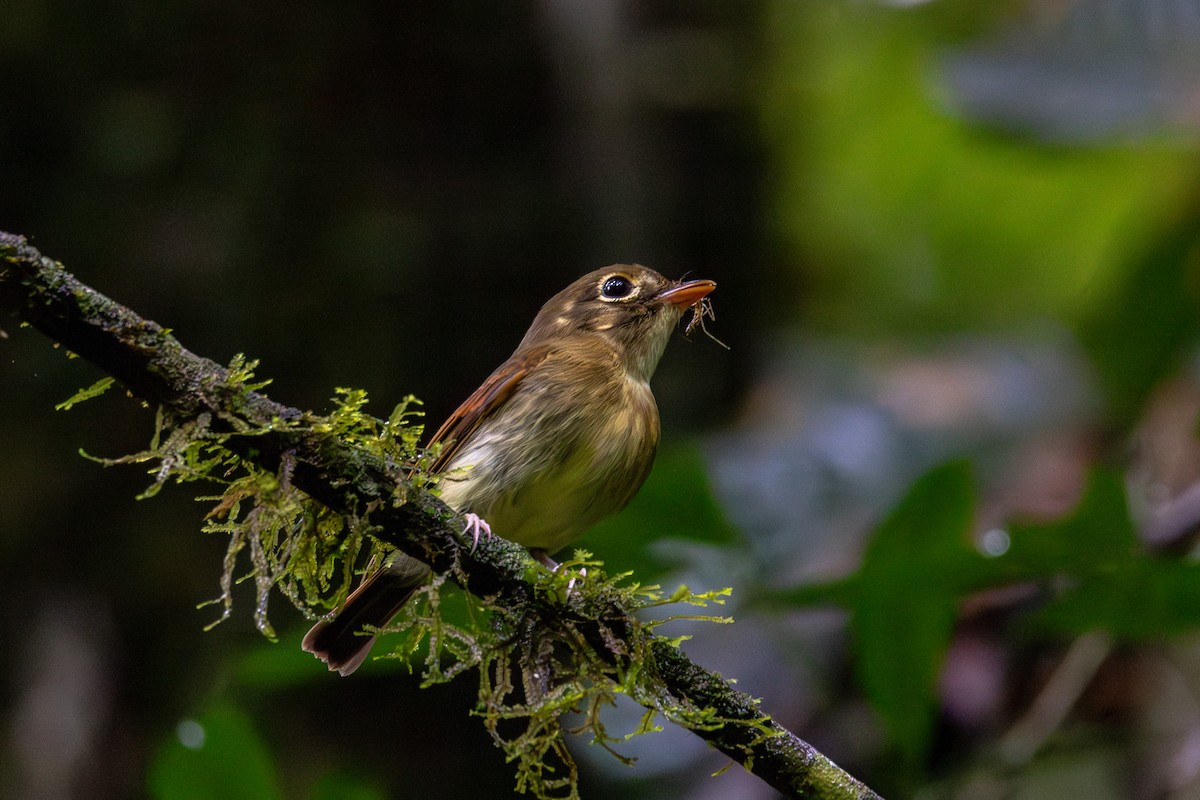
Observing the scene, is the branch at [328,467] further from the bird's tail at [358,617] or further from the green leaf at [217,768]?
the bird's tail at [358,617]

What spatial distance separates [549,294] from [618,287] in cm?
118

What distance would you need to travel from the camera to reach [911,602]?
2340 millimetres

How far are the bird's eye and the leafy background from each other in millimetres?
684

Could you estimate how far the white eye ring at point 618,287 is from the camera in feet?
10.1

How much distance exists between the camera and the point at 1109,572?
7.62 feet

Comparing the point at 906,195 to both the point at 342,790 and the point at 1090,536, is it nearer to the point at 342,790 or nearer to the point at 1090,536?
the point at 1090,536

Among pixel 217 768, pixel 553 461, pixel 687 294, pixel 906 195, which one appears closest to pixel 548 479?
pixel 553 461

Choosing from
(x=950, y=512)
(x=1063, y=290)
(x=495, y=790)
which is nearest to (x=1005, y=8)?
(x=1063, y=290)

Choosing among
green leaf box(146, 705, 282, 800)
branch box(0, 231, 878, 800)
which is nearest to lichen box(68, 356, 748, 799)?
branch box(0, 231, 878, 800)

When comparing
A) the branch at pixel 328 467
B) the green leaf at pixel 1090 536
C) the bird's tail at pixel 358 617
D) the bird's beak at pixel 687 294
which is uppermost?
the branch at pixel 328 467

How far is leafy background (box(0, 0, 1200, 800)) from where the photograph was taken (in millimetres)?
3260

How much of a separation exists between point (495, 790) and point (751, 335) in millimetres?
1945

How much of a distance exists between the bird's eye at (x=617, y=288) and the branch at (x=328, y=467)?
58.3 inches

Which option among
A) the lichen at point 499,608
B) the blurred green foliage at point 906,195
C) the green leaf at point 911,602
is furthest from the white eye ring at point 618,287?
→ the blurred green foliage at point 906,195
